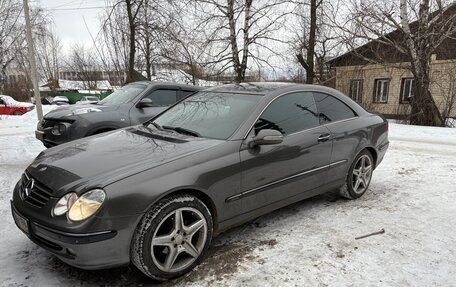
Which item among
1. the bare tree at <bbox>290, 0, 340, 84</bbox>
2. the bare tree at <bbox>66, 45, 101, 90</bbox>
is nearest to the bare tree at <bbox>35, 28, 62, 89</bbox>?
the bare tree at <bbox>66, 45, 101, 90</bbox>

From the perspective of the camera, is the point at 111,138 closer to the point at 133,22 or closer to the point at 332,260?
the point at 332,260

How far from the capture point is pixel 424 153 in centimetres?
744

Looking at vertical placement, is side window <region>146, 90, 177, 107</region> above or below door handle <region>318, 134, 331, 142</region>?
above

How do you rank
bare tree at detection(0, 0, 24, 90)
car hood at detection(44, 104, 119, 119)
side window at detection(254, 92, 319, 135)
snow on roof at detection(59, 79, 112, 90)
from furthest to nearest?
snow on roof at detection(59, 79, 112, 90)
bare tree at detection(0, 0, 24, 90)
car hood at detection(44, 104, 119, 119)
side window at detection(254, 92, 319, 135)

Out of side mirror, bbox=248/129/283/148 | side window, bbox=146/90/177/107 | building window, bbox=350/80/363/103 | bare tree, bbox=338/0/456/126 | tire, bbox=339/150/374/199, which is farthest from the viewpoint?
building window, bbox=350/80/363/103

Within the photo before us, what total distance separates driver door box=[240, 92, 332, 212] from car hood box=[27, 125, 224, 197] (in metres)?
0.46

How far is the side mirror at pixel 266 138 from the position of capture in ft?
10.6

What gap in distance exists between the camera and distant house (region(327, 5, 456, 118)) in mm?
14344

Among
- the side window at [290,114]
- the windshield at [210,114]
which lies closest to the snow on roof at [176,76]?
the windshield at [210,114]

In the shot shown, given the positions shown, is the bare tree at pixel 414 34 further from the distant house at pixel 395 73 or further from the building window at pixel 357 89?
the building window at pixel 357 89

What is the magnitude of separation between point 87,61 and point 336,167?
4695 centimetres

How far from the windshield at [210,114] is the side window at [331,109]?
0.95 meters

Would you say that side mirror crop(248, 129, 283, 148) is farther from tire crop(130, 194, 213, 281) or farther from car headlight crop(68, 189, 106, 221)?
car headlight crop(68, 189, 106, 221)

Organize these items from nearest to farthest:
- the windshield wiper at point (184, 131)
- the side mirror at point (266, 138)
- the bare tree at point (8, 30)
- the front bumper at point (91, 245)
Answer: the front bumper at point (91, 245) → the side mirror at point (266, 138) → the windshield wiper at point (184, 131) → the bare tree at point (8, 30)
